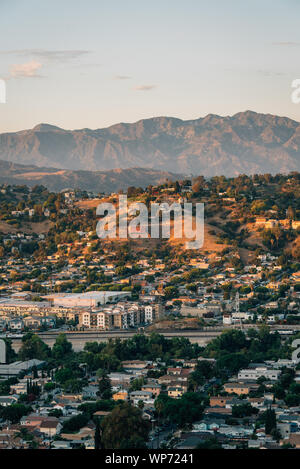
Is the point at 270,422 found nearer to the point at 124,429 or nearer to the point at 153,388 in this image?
the point at 124,429

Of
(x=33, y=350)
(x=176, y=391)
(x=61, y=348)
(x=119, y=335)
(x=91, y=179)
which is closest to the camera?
(x=176, y=391)

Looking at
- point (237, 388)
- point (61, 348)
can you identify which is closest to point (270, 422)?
point (237, 388)

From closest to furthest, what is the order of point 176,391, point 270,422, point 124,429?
point 124,429
point 270,422
point 176,391

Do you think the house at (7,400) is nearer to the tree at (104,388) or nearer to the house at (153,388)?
the tree at (104,388)

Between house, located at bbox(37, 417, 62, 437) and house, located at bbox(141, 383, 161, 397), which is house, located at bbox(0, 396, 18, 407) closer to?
house, located at bbox(37, 417, 62, 437)

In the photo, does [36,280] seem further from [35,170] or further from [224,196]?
[35,170]

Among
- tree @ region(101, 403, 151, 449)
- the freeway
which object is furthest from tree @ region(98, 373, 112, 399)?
the freeway

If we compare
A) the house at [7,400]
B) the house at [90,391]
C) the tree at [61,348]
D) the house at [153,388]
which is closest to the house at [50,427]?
the house at [7,400]
